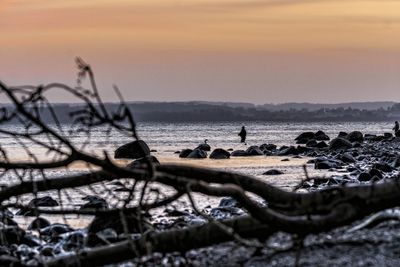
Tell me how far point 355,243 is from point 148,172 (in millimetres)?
2049

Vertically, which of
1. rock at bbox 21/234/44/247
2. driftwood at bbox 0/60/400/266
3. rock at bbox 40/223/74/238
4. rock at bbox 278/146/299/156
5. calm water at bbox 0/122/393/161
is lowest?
calm water at bbox 0/122/393/161

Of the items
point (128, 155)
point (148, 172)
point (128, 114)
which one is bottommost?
point (128, 155)

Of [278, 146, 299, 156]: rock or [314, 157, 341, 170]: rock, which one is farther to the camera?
[278, 146, 299, 156]: rock

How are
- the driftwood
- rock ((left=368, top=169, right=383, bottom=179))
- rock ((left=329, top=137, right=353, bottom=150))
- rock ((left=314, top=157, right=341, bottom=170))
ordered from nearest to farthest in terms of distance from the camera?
the driftwood → rock ((left=368, top=169, right=383, bottom=179)) → rock ((left=314, top=157, right=341, bottom=170)) → rock ((left=329, top=137, right=353, bottom=150))

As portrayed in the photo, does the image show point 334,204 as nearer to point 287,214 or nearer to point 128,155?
point 287,214

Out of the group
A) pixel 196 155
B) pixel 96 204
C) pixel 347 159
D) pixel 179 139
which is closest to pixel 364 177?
pixel 96 204

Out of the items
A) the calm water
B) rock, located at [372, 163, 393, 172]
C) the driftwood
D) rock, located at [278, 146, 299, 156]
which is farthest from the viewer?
the calm water

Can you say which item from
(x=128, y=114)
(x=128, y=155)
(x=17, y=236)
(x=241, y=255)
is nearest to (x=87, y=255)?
(x=241, y=255)

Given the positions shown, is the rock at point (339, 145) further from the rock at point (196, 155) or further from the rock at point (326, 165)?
the rock at point (326, 165)

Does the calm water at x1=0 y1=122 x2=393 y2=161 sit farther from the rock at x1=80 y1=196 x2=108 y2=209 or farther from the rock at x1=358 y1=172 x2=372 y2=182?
the rock at x1=358 y1=172 x2=372 y2=182

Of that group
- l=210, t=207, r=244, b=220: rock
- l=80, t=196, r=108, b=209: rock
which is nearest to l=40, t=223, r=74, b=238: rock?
l=80, t=196, r=108, b=209: rock

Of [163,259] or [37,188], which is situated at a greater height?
[37,188]

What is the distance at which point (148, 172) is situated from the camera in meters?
6.43

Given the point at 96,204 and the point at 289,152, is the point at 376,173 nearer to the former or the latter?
the point at 96,204
